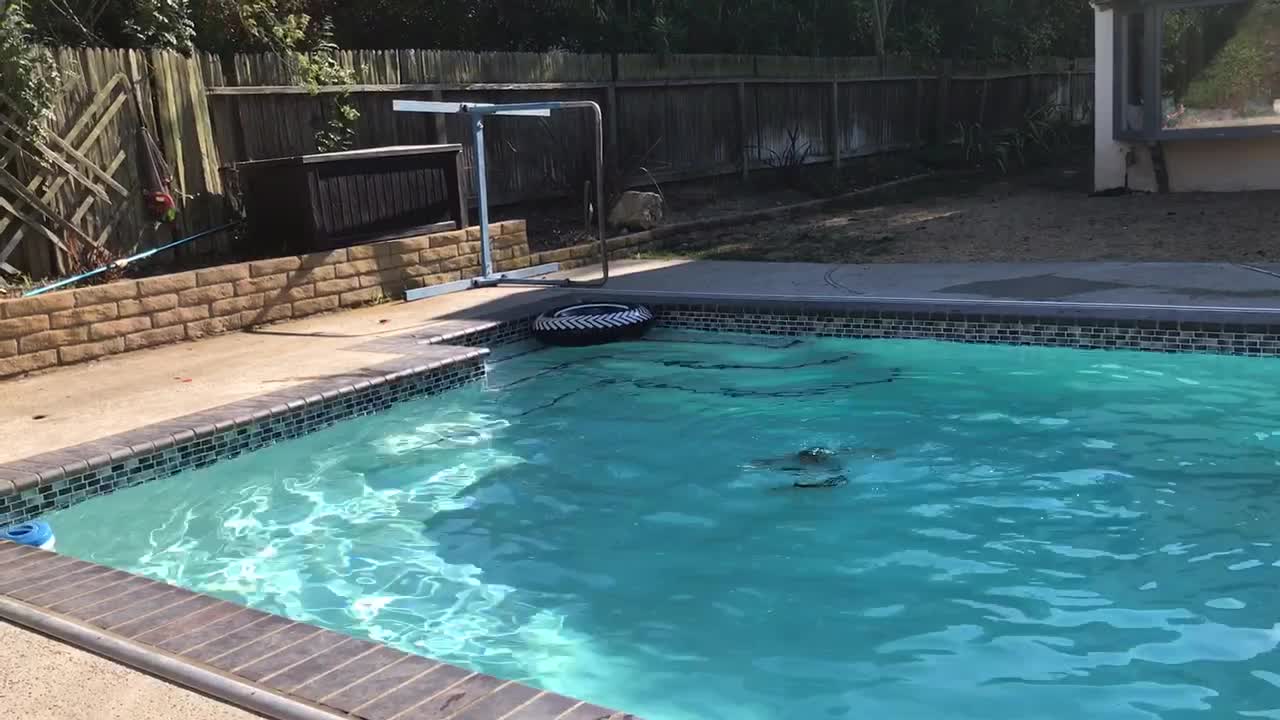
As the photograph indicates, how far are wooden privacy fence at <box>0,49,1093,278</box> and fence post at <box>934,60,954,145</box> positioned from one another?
1.3 inches

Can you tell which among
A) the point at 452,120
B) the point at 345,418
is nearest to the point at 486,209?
the point at 452,120

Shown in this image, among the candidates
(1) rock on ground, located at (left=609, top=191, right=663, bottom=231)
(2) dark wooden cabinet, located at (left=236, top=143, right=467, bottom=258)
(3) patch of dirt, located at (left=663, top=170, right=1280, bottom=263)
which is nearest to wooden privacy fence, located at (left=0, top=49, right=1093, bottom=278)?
(2) dark wooden cabinet, located at (left=236, top=143, right=467, bottom=258)

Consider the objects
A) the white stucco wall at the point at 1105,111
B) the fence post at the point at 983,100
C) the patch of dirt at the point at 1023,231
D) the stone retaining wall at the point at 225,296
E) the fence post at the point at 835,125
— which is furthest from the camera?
the fence post at the point at 983,100

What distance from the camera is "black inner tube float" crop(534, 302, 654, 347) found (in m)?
8.31

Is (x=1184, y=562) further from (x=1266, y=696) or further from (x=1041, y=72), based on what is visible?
(x=1041, y=72)

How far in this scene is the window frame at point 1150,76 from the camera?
41.7 feet

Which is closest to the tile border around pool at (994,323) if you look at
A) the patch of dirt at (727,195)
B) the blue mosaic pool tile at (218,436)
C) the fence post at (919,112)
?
the blue mosaic pool tile at (218,436)

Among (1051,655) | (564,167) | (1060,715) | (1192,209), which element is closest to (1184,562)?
(1051,655)

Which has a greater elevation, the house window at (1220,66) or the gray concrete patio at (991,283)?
the house window at (1220,66)

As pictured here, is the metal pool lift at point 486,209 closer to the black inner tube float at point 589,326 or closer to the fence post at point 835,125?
the black inner tube float at point 589,326

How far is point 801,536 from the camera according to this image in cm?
496

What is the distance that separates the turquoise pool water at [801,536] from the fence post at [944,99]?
1321cm

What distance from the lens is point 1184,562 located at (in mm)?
4508

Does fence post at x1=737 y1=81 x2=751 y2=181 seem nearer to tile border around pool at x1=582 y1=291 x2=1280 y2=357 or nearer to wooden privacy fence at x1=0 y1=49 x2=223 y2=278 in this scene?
tile border around pool at x1=582 y1=291 x2=1280 y2=357
